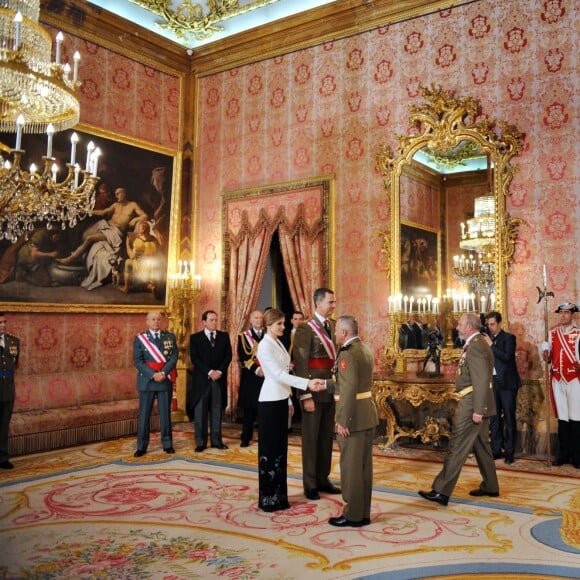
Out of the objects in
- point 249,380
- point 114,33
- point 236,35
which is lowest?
point 249,380

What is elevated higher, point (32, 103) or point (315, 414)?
point (32, 103)

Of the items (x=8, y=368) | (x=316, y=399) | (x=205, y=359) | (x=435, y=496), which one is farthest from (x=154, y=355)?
(x=435, y=496)

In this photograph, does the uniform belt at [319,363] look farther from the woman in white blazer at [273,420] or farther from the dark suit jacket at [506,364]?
the dark suit jacket at [506,364]

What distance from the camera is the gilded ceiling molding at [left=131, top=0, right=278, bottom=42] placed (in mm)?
8734

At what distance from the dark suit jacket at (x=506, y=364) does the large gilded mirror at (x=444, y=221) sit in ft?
1.97

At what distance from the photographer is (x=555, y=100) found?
6.68 meters

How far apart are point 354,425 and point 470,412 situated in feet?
3.54

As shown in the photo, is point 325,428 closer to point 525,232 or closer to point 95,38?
point 525,232

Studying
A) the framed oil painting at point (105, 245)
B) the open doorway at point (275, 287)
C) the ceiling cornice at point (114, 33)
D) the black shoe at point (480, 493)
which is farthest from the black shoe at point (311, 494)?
the ceiling cornice at point (114, 33)

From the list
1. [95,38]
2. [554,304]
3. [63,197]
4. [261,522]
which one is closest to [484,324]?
[554,304]

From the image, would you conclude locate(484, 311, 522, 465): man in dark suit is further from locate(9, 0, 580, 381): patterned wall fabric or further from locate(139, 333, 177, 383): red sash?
locate(139, 333, 177, 383): red sash

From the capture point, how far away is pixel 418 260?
7.38m

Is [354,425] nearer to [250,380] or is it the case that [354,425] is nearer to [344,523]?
[344,523]

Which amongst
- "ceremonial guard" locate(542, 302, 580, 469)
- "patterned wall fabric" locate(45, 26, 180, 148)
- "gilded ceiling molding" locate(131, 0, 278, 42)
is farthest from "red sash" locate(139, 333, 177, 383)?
"gilded ceiling molding" locate(131, 0, 278, 42)
